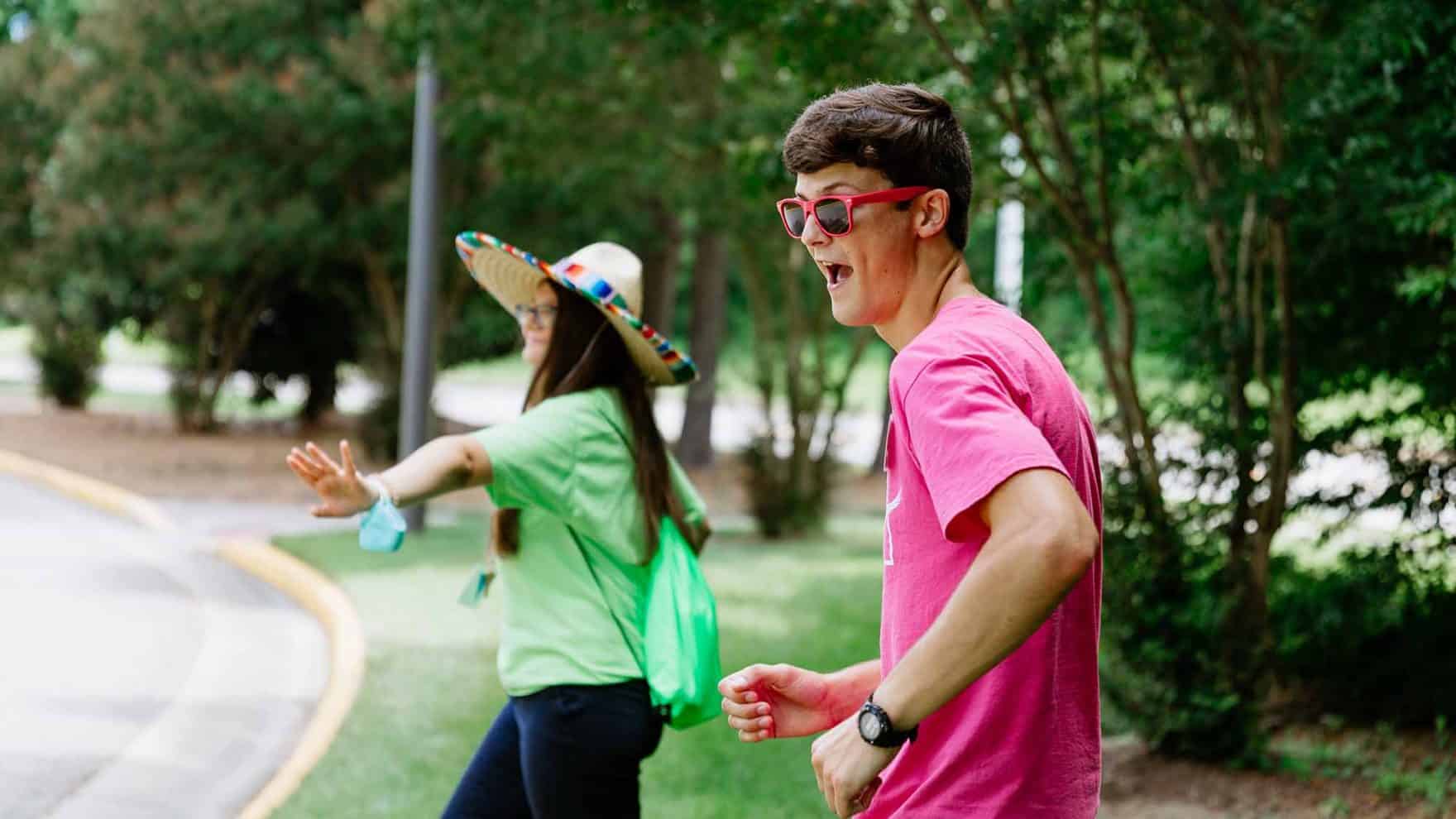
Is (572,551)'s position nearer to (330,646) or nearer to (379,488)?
(379,488)

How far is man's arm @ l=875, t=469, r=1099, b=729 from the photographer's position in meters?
1.68

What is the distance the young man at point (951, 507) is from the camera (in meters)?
1.70

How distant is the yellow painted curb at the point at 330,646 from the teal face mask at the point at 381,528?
315 cm

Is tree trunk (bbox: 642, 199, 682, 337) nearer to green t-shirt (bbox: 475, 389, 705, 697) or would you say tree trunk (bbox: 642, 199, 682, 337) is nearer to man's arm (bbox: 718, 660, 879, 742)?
green t-shirt (bbox: 475, 389, 705, 697)

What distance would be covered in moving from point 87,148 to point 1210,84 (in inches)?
573

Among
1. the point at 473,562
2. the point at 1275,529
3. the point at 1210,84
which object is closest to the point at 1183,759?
the point at 1275,529

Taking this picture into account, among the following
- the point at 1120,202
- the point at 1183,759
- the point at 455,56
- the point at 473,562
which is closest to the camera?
the point at 1183,759

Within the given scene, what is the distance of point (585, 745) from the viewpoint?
3.30 meters

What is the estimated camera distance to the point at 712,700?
3439mm

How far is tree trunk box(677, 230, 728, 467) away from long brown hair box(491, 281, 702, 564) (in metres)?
16.7

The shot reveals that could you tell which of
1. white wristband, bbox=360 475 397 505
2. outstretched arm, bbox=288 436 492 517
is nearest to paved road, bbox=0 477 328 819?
outstretched arm, bbox=288 436 492 517

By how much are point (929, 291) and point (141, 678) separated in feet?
22.8

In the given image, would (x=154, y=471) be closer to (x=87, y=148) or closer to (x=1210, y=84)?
(x=87, y=148)

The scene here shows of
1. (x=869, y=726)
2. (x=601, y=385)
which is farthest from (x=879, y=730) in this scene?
(x=601, y=385)
